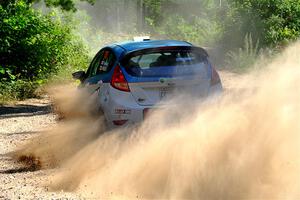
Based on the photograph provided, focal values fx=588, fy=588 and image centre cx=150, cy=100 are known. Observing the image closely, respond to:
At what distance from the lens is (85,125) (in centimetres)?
892

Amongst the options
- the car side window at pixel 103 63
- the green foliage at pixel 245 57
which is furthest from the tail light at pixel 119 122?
the green foliage at pixel 245 57

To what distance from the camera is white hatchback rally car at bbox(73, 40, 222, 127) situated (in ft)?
25.8

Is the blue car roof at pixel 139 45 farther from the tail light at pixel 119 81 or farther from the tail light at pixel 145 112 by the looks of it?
the tail light at pixel 145 112

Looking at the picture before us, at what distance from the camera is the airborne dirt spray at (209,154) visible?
6.05 m

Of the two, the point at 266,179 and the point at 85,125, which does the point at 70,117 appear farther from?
the point at 266,179

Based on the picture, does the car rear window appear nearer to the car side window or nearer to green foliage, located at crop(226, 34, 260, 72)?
the car side window

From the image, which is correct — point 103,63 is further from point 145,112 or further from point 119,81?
point 145,112

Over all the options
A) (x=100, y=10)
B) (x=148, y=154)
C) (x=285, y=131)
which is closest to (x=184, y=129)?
(x=148, y=154)

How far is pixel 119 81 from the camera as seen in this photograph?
7.97m

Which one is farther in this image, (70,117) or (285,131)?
(70,117)

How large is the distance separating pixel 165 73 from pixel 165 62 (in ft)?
0.76

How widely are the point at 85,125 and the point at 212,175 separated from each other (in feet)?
10.5

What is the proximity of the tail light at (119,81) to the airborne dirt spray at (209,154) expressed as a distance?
0.57 m

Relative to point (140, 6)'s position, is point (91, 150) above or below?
above
